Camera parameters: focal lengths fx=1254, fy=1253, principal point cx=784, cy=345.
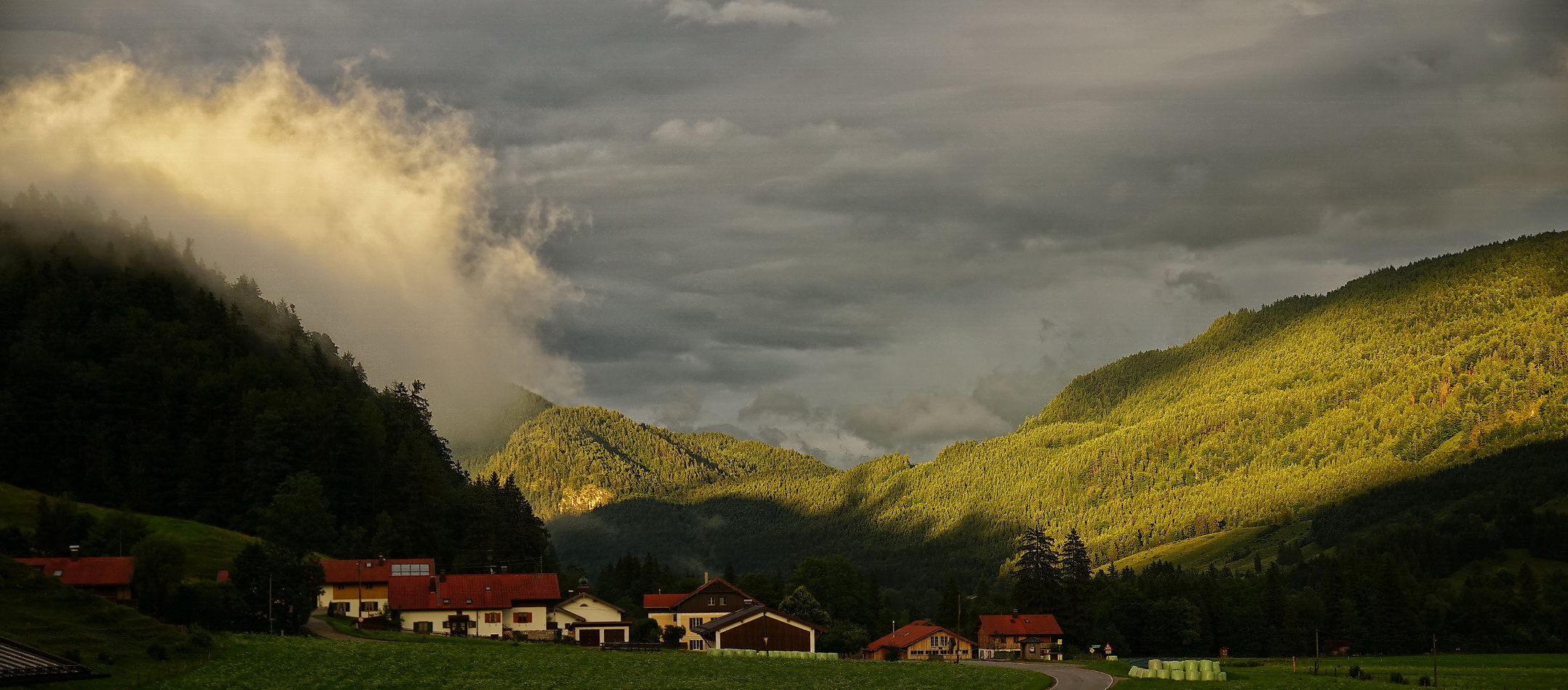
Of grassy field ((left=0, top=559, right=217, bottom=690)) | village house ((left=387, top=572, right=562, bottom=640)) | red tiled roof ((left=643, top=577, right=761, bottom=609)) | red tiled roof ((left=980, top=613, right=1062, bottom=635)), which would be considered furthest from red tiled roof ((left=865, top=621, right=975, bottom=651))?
grassy field ((left=0, top=559, right=217, bottom=690))

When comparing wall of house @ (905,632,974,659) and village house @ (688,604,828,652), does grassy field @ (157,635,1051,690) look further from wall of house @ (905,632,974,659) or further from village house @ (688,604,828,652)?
wall of house @ (905,632,974,659)

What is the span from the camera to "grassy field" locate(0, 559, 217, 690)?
51594mm

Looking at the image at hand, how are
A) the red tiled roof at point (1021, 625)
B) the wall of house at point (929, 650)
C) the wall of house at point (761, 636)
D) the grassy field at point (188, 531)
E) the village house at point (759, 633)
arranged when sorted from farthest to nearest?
the red tiled roof at point (1021, 625) → the wall of house at point (929, 650) → the village house at point (759, 633) → the wall of house at point (761, 636) → the grassy field at point (188, 531)

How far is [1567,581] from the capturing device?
193m

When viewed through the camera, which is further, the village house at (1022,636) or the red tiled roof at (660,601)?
the red tiled roof at (660,601)

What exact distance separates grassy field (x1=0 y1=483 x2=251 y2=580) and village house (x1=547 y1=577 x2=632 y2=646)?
29.6 metres

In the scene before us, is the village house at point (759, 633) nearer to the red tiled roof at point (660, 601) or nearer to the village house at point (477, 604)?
the village house at point (477, 604)

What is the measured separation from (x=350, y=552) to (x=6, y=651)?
116 metres

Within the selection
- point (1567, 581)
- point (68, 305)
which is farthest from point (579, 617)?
point (1567, 581)

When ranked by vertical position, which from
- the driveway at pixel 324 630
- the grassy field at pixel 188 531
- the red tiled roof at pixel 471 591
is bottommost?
the driveway at pixel 324 630

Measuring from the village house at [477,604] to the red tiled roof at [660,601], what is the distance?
103 ft

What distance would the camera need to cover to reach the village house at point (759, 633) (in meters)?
114

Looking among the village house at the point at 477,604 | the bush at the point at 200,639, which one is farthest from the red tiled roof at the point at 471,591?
the bush at the point at 200,639

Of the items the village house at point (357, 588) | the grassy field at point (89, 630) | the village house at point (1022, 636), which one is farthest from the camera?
the village house at point (1022, 636)
